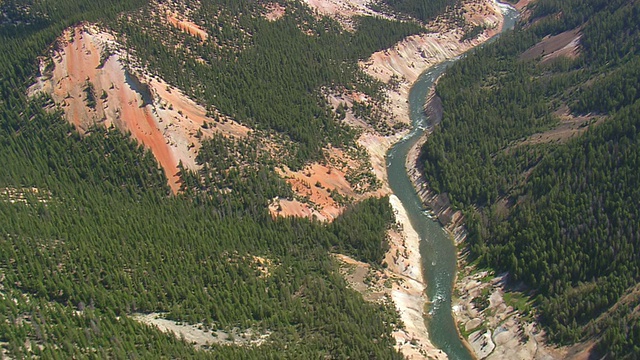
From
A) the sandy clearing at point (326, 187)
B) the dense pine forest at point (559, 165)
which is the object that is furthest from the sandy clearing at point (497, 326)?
the sandy clearing at point (326, 187)

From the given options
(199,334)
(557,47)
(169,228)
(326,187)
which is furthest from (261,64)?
(199,334)

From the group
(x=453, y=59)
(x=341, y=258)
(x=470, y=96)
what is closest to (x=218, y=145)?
(x=341, y=258)

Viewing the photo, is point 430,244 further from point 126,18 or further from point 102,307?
point 126,18

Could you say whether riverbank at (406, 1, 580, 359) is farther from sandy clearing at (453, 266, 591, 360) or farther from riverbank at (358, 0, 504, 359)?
riverbank at (358, 0, 504, 359)

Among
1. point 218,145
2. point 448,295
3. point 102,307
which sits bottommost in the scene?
point 448,295

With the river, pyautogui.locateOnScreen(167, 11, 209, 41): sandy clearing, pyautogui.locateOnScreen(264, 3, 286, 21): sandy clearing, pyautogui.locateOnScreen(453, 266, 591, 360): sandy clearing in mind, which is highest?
pyautogui.locateOnScreen(264, 3, 286, 21): sandy clearing

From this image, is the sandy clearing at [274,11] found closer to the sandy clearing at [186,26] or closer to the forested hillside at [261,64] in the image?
the forested hillside at [261,64]

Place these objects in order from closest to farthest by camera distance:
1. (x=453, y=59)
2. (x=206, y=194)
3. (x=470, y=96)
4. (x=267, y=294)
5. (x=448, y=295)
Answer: (x=267, y=294) → (x=448, y=295) → (x=206, y=194) → (x=470, y=96) → (x=453, y=59)

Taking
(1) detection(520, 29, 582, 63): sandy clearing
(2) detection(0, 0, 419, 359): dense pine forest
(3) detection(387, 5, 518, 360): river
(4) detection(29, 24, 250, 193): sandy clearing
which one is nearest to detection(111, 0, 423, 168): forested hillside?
(2) detection(0, 0, 419, 359): dense pine forest
